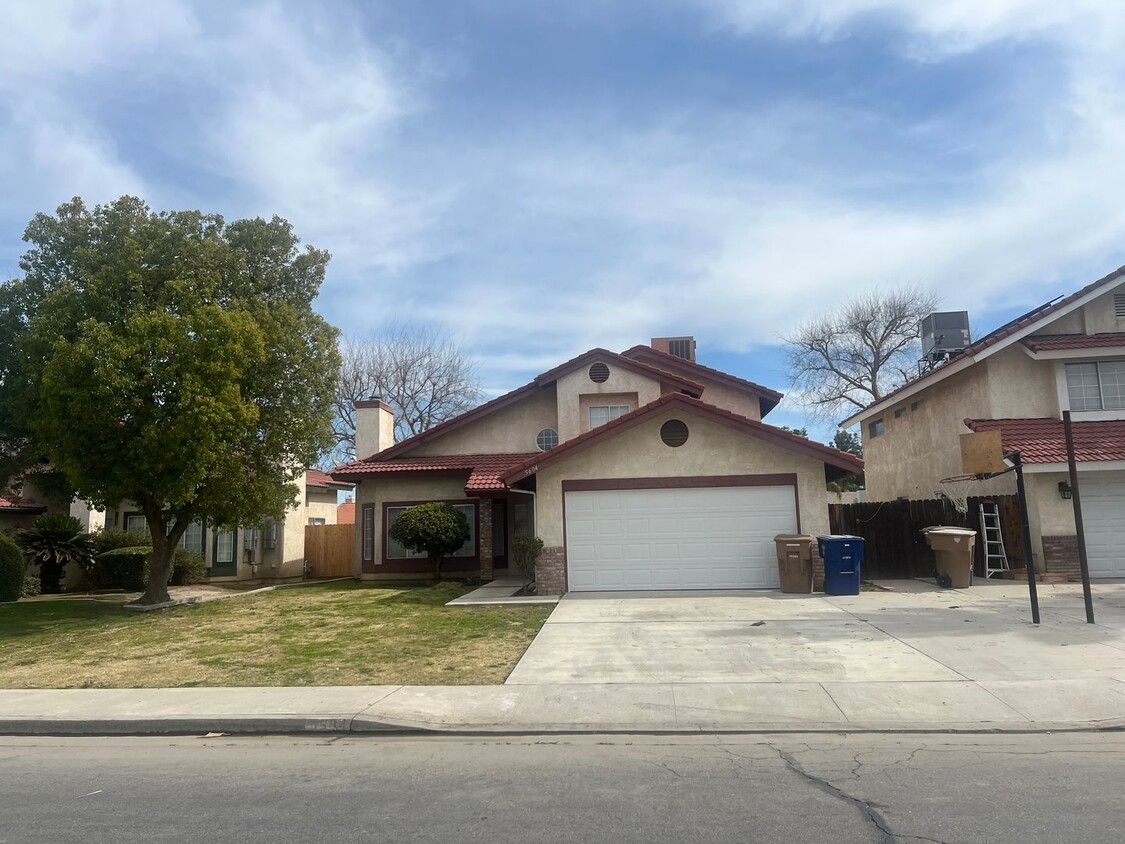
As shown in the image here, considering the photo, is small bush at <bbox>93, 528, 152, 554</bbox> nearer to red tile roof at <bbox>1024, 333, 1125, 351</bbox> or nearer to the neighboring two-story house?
the neighboring two-story house

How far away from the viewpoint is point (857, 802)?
501 cm

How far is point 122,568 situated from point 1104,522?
2304 centimetres

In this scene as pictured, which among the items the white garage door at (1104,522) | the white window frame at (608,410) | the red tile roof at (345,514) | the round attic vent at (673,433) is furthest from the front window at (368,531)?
the white garage door at (1104,522)

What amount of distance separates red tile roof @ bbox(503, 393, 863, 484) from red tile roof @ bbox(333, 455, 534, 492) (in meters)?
4.20

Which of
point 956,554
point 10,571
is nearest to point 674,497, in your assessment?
point 956,554

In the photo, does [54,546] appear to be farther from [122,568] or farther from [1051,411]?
[1051,411]

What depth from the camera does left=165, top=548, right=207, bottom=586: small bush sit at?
2164 centimetres

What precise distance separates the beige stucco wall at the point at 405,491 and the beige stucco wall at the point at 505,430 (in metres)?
1.28

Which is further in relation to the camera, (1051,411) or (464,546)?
(464,546)

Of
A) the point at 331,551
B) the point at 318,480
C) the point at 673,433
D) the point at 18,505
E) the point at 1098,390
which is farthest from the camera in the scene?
the point at 318,480

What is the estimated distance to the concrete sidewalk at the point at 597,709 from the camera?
6992mm

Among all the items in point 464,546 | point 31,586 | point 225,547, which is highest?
point 225,547

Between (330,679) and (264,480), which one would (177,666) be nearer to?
(330,679)

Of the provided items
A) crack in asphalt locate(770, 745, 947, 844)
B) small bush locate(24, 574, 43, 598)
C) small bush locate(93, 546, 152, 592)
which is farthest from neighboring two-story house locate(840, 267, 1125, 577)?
small bush locate(24, 574, 43, 598)
